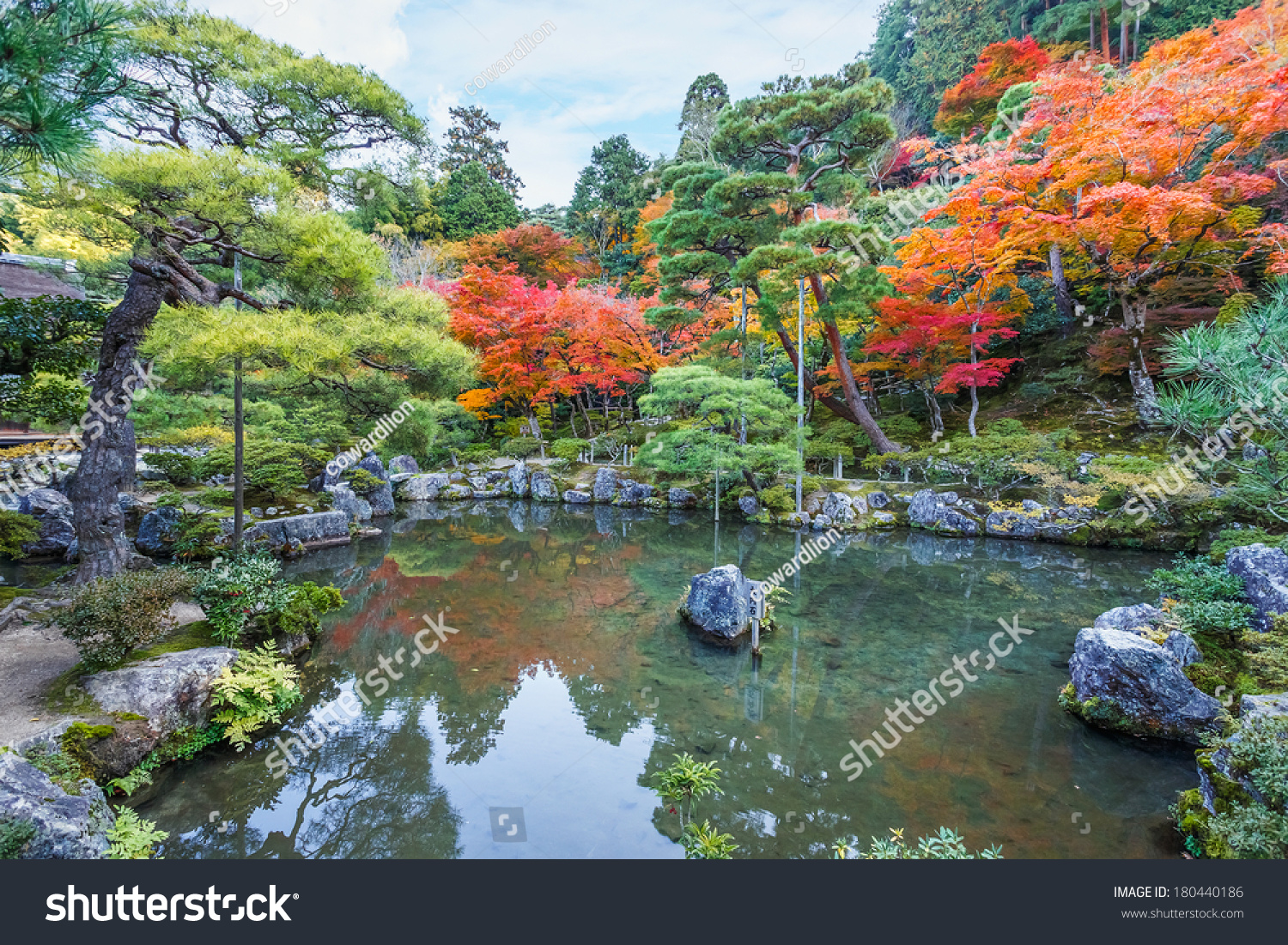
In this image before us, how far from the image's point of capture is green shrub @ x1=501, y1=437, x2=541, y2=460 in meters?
15.7

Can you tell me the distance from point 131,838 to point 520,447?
13.2m

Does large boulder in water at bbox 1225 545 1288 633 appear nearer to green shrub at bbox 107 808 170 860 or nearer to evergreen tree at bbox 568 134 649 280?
green shrub at bbox 107 808 170 860

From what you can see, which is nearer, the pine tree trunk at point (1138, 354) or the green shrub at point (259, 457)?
the green shrub at point (259, 457)

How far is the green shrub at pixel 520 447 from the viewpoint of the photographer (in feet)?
51.4

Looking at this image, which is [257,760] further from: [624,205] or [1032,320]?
[624,205]

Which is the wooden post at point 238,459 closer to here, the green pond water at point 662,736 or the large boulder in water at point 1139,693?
the green pond water at point 662,736

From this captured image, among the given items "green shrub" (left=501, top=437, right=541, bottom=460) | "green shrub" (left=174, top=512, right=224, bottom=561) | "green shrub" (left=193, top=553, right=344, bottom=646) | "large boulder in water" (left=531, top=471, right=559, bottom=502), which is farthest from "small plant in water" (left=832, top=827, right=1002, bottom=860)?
"green shrub" (left=501, top=437, right=541, bottom=460)

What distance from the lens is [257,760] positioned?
3740mm

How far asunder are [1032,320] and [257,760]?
16.5m

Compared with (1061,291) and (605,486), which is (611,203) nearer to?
(605,486)

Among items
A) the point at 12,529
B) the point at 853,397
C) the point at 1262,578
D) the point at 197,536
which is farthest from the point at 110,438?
the point at 853,397

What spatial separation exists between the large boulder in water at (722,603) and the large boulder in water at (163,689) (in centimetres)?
426

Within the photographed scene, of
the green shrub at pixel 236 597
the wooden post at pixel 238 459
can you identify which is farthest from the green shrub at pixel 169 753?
the wooden post at pixel 238 459
